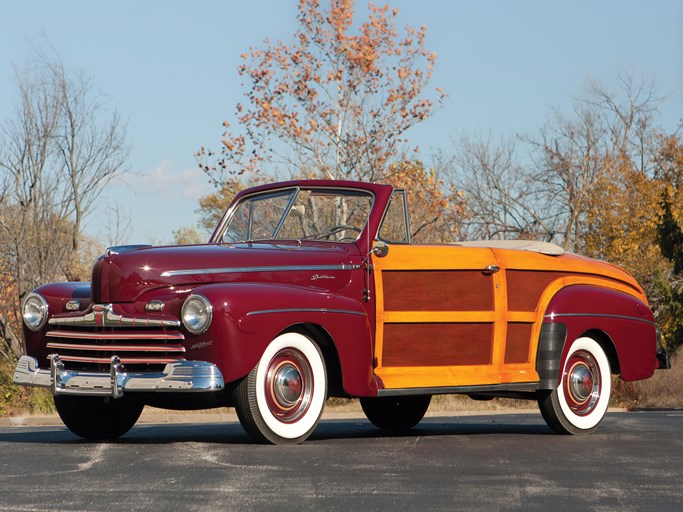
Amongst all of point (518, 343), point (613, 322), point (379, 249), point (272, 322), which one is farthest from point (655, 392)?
point (272, 322)

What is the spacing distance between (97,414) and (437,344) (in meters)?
2.70

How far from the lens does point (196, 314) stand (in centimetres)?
782

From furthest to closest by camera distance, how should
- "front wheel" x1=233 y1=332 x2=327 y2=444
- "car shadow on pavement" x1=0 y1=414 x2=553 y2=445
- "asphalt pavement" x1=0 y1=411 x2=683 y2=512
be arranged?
"car shadow on pavement" x1=0 y1=414 x2=553 y2=445, "front wheel" x1=233 y1=332 x2=327 y2=444, "asphalt pavement" x1=0 y1=411 x2=683 y2=512

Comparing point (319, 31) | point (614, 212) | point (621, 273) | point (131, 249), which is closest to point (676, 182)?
point (614, 212)

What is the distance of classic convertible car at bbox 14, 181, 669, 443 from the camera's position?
7.92 meters

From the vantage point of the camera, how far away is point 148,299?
8164 mm

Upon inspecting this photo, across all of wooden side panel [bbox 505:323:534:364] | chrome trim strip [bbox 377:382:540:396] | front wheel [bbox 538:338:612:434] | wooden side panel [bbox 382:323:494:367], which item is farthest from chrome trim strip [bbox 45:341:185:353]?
front wheel [bbox 538:338:612:434]

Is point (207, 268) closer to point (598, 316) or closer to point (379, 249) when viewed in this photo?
point (379, 249)

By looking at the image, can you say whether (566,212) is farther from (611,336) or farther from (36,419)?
(611,336)

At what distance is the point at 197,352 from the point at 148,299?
610mm

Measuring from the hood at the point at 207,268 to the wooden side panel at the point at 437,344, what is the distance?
2.14 ft

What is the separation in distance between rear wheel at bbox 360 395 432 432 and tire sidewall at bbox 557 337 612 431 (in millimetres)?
1403

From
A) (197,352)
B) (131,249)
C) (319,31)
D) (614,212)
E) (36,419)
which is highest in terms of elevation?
(319,31)

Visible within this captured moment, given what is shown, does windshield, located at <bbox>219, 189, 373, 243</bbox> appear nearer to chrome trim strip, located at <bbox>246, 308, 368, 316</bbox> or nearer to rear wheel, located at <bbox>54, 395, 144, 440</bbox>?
chrome trim strip, located at <bbox>246, 308, 368, 316</bbox>
